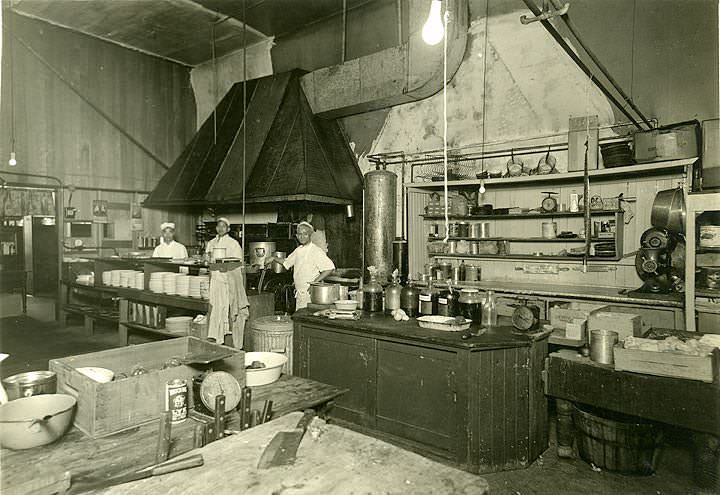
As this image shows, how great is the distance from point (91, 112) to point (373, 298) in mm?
7608

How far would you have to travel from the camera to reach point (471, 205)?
631 centimetres

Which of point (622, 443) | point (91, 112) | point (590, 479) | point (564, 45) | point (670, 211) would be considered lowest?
point (590, 479)

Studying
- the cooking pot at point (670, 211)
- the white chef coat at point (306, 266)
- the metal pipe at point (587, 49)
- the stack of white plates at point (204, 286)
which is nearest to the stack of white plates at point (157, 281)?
the stack of white plates at point (204, 286)

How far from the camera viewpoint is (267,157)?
720 cm

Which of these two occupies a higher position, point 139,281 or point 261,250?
point 261,250

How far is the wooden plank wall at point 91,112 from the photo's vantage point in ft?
26.5

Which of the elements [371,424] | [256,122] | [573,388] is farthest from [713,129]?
[256,122]

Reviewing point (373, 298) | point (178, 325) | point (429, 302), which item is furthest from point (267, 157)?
point (429, 302)

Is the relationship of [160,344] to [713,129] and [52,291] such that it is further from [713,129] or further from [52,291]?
[52,291]

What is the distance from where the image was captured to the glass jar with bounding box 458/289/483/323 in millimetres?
3873

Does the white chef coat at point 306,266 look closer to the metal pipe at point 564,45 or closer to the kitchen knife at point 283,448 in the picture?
the metal pipe at point 564,45

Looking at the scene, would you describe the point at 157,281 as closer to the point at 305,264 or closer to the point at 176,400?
the point at 305,264

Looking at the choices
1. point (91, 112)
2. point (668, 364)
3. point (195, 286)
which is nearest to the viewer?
point (668, 364)

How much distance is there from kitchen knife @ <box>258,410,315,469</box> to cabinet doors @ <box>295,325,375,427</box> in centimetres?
193
